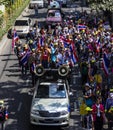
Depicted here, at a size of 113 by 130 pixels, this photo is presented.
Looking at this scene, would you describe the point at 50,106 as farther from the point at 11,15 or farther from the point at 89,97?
the point at 11,15

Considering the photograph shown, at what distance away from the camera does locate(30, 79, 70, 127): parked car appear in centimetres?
1761

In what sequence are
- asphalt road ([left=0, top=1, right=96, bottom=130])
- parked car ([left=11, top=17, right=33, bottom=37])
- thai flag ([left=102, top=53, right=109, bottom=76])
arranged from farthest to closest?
parked car ([left=11, top=17, right=33, bottom=37]) → thai flag ([left=102, top=53, right=109, bottom=76]) → asphalt road ([left=0, top=1, right=96, bottom=130])

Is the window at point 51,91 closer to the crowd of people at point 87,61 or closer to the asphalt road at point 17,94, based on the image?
the crowd of people at point 87,61

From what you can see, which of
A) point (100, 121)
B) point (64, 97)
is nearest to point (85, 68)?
point (64, 97)

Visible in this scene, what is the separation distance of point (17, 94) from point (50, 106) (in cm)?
520

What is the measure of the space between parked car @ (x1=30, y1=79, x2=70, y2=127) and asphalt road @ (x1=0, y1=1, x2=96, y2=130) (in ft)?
2.05

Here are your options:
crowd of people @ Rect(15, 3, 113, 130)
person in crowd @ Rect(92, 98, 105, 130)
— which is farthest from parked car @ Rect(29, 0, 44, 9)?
person in crowd @ Rect(92, 98, 105, 130)

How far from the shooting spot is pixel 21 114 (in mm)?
19812

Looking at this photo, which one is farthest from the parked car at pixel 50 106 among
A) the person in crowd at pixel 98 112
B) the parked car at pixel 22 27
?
the parked car at pixel 22 27

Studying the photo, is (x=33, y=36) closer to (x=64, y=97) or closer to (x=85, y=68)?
(x=85, y=68)

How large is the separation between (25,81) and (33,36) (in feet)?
31.9

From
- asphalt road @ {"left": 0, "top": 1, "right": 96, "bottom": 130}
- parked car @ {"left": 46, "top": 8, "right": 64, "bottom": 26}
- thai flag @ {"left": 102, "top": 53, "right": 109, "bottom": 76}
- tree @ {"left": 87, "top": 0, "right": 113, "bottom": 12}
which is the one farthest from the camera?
parked car @ {"left": 46, "top": 8, "right": 64, "bottom": 26}

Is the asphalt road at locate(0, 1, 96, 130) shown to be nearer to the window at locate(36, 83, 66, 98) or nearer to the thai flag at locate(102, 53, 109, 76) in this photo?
the window at locate(36, 83, 66, 98)

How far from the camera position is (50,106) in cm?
1792
